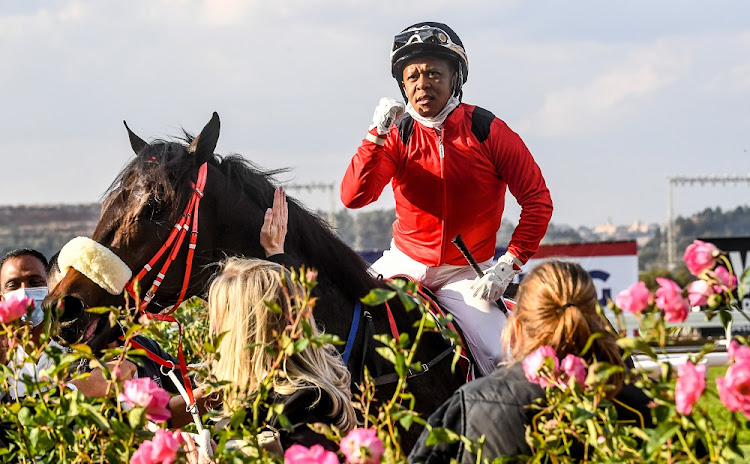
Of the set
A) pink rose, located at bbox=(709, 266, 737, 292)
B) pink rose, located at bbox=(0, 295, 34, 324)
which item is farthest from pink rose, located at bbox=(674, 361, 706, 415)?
pink rose, located at bbox=(0, 295, 34, 324)

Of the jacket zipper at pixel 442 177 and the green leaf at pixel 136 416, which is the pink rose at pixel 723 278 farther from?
the jacket zipper at pixel 442 177

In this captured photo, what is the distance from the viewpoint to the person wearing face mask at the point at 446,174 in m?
3.72

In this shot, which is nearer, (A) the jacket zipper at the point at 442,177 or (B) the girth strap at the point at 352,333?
(B) the girth strap at the point at 352,333

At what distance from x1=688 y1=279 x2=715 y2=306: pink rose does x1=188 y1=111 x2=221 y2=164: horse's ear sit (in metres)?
2.23

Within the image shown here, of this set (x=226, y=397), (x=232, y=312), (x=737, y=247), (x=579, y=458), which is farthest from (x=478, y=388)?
(x=737, y=247)

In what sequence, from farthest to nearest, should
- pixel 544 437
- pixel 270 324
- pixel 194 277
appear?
pixel 194 277, pixel 270 324, pixel 544 437

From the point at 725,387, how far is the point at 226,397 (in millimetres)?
993

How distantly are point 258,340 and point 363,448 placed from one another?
0.92 m

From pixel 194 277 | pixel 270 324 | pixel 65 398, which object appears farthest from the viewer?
pixel 194 277

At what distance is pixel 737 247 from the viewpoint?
479 inches

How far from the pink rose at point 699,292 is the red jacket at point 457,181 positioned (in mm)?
2004

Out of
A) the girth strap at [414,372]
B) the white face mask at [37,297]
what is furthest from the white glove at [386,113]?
the white face mask at [37,297]

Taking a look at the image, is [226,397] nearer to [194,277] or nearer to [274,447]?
[274,447]

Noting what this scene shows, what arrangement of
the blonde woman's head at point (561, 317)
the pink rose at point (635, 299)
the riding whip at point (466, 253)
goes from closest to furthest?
the pink rose at point (635, 299) < the blonde woman's head at point (561, 317) < the riding whip at point (466, 253)
